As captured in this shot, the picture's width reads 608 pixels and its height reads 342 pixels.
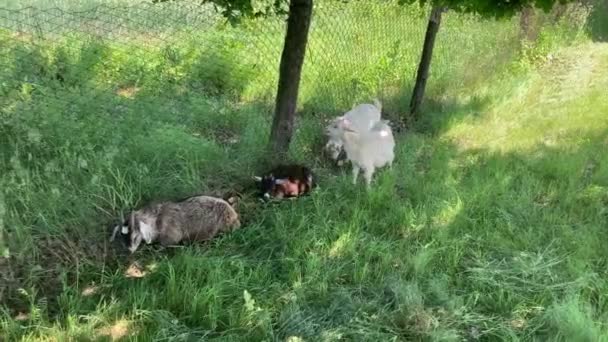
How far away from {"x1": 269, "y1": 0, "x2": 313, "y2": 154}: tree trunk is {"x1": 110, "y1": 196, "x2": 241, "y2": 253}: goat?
916 millimetres

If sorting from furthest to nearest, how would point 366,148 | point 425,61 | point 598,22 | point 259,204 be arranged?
point 598,22, point 425,61, point 366,148, point 259,204

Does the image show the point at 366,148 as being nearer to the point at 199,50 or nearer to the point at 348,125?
the point at 348,125

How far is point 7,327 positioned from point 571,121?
6.05 meters

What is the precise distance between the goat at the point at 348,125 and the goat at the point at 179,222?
137 cm

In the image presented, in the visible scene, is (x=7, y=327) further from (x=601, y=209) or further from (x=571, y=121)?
(x=571, y=121)

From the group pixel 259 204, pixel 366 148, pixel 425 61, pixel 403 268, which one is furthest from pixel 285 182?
pixel 425 61

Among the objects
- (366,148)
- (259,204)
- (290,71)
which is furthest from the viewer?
(366,148)

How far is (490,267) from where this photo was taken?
379 centimetres

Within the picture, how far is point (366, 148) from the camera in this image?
4758mm

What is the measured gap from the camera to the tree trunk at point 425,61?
6.41 metres

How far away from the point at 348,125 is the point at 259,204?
3.48 feet

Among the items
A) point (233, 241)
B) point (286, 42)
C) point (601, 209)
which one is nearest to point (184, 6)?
point (286, 42)

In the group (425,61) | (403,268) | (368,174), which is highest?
(425,61)

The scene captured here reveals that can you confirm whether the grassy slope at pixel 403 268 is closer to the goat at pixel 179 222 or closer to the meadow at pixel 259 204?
the meadow at pixel 259 204
